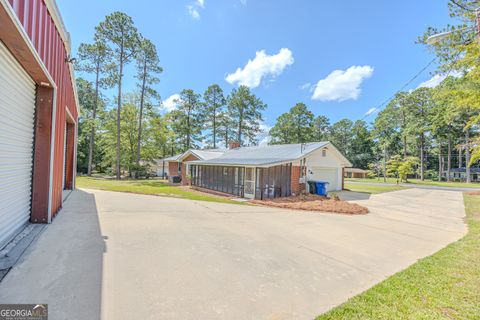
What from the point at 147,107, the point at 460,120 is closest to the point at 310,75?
the point at 147,107

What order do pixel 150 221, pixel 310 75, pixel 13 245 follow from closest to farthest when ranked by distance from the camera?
1. pixel 13 245
2. pixel 150 221
3. pixel 310 75

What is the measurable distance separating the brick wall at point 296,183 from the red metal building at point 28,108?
11889 mm

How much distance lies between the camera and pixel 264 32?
51.9 feet

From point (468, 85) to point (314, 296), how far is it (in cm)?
1954

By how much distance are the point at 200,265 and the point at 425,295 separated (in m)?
3.23

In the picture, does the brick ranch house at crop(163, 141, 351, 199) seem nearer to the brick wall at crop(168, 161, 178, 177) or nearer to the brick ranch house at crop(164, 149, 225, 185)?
the brick ranch house at crop(164, 149, 225, 185)

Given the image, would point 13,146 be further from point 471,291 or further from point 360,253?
point 471,291

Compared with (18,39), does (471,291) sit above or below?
below

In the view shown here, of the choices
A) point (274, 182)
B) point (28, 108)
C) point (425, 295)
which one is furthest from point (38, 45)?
point (274, 182)

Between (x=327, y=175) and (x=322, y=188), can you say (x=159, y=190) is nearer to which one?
(x=322, y=188)

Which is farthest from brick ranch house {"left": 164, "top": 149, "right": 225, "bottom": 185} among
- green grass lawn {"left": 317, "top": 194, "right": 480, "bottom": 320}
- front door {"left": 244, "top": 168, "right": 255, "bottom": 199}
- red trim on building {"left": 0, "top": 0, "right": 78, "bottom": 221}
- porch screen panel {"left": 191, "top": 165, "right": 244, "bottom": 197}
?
green grass lawn {"left": 317, "top": 194, "right": 480, "bottom": 320}

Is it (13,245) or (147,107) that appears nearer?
(13,245)

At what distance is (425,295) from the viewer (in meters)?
2.96

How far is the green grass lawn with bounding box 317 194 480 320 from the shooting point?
100 inches
